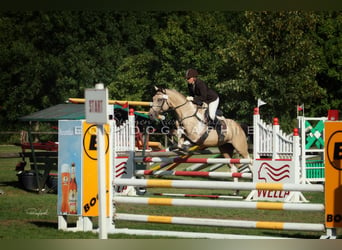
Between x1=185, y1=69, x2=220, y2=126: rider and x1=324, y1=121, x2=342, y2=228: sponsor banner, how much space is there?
4.11 meters

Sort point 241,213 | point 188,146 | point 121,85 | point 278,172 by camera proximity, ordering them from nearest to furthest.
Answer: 1. point 241,213
2. point 278,172
3. point 188,146
4. point 121,85

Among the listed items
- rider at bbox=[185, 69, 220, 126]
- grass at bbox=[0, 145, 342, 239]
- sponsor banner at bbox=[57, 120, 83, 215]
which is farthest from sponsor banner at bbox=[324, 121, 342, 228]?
rider at bbox=[185, 69, 220, 126]

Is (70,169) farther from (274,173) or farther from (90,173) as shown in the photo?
(274,173)

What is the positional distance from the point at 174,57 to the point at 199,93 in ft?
43.0

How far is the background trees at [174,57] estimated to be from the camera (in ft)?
65.7

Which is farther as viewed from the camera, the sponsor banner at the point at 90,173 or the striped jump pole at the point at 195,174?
the striped jump pole at the point at 195,174

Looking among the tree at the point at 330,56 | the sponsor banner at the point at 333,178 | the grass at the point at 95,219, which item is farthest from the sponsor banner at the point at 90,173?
the tree at the point at 330,56

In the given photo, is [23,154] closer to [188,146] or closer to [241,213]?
[188,146]

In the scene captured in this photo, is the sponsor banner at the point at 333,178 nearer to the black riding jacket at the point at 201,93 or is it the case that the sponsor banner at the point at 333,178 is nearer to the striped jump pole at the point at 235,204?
the striped jump pole at the point at 235,204

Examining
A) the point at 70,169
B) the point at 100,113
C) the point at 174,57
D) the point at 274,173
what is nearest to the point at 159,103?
the point at 274,173

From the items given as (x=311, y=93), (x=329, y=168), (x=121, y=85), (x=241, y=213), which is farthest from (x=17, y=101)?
(x=329, y=168)

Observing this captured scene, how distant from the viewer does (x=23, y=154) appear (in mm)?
11258

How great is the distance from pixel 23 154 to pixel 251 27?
34.4 feet

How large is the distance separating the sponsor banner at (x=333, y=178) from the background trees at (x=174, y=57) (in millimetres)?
14786
